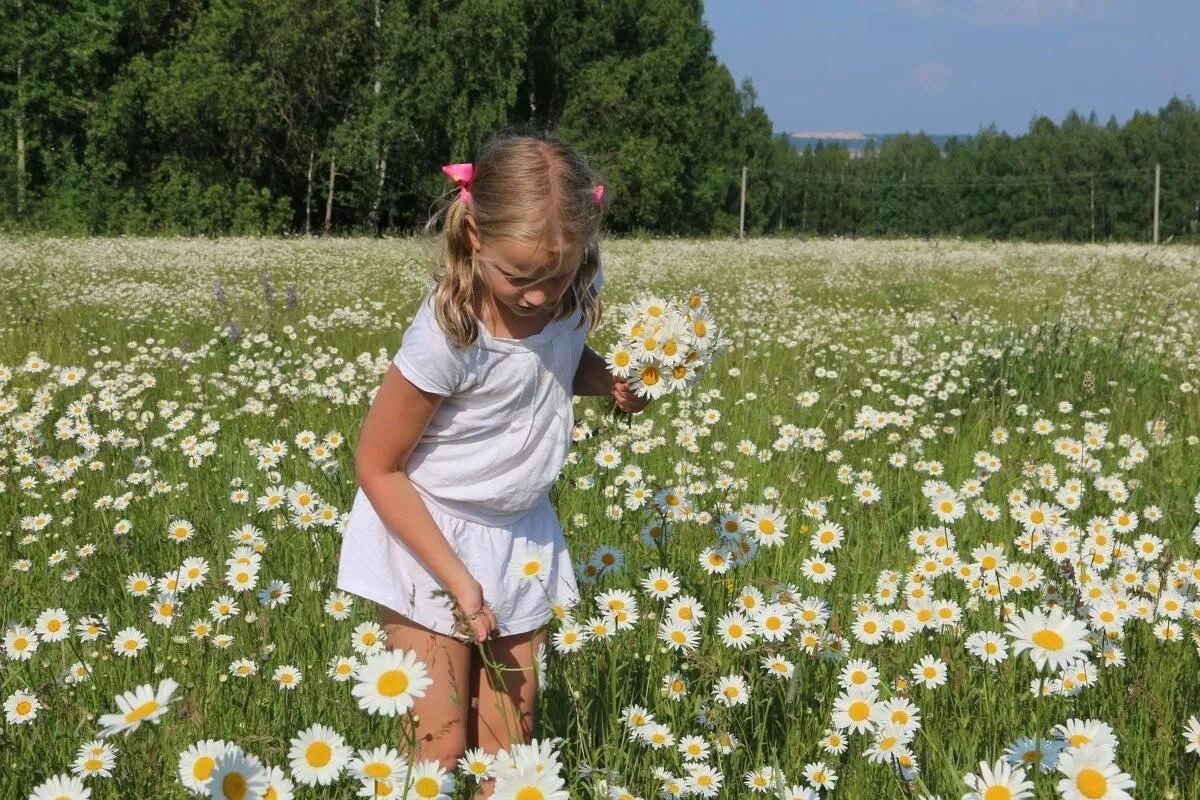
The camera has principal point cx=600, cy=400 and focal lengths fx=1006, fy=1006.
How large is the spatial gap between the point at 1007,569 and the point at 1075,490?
104 centimetres

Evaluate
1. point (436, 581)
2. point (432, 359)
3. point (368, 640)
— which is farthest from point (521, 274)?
point (368, 640)

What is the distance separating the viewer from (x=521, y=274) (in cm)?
207

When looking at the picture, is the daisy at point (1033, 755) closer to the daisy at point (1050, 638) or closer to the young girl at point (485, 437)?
the daisy at point (1050, 638)

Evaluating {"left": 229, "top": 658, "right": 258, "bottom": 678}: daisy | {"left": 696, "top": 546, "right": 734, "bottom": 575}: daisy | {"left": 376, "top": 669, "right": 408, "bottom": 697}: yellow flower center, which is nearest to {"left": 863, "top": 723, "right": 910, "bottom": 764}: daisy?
{"left": 696, "top": 546, "right": 734, "bottom": 575}: daisy

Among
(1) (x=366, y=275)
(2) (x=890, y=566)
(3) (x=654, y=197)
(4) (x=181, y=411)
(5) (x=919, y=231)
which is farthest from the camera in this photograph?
(5) (x=919, y=231)

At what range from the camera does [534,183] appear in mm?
2105

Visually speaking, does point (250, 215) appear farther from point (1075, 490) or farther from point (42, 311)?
point (1075, 490)

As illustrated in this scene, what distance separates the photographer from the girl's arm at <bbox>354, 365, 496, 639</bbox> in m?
2.05

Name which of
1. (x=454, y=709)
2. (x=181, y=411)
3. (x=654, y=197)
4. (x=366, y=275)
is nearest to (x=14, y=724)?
(x=454, y=709)

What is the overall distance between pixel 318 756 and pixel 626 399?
106 centimetres

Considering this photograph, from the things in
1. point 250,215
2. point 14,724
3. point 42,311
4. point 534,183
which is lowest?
point 14,724

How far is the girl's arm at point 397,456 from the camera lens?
2.05 metres

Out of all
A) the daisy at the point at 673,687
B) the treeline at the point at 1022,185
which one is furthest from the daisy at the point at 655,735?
the treeline at the point at 1022,185

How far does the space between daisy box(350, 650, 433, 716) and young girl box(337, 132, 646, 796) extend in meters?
0.55
